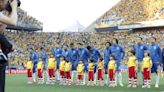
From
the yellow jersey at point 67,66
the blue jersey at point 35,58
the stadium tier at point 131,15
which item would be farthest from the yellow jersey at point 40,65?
the stadium tier at point 131,15

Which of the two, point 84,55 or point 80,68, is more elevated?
point 84,55

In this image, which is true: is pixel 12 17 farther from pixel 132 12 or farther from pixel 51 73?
pixel 132 12

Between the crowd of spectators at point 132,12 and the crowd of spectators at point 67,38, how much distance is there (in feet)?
7.46

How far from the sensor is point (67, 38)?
5216 cm

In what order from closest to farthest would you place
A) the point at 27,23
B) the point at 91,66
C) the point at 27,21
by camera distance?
the point at 91,66 → the point at 27,23 → the point at 27,21

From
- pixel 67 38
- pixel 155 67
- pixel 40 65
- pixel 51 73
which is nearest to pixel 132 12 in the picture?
pixel 67 38

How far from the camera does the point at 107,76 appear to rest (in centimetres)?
1769

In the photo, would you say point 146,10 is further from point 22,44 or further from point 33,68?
point 33,68

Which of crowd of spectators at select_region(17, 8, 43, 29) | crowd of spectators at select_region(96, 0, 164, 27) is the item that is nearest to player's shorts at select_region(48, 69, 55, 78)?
crowd of spectators at select_region(96, 0, 164, 27)

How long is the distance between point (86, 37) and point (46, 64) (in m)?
29.5

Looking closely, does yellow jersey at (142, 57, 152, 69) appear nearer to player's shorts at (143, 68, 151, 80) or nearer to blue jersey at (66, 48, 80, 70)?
player's shorts at (143, 68, 151, 80)

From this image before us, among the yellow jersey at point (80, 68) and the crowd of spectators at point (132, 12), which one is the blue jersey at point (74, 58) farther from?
the crowd of spectators at point (132, 12)

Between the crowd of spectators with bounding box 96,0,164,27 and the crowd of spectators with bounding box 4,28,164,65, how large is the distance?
2275 millimetres

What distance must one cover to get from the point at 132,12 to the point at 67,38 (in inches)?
347
